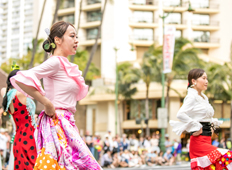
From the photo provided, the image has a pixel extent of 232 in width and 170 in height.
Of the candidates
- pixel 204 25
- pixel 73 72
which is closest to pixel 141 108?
pixel 204 25

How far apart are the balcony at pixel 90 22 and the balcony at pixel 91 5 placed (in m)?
1.23

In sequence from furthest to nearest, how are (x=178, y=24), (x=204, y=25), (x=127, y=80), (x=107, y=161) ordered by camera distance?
(x=204, y=25), (x=178, y=24), (x=127, y=80), (x=107, y=161)

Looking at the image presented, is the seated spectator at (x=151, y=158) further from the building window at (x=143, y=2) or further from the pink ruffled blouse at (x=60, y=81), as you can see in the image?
the building window at (x=143, y=2)

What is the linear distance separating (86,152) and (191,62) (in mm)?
35402

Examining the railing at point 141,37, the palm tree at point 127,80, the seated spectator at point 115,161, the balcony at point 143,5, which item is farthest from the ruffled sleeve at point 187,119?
the balcony at point 143,5

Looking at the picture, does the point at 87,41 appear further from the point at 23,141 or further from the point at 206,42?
the point at 23,141

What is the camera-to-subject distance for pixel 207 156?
209 inches

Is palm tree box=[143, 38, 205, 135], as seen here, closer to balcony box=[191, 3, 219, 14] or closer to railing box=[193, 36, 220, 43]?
railing box=[193, 36, 220, 43]

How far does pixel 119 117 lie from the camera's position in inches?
1857

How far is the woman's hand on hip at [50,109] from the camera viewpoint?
3414 millimetres

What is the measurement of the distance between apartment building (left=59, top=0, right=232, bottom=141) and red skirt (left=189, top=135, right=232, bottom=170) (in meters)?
40.2

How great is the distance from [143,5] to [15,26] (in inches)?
2970

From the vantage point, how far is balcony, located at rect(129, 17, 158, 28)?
53.1 metres

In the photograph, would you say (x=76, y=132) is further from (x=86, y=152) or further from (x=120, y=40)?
(x=120, y=40)
